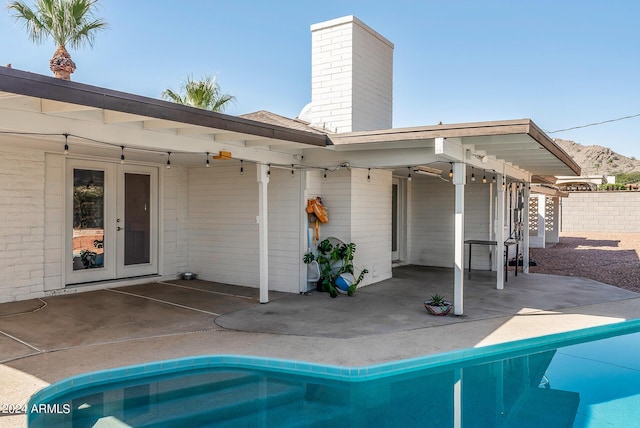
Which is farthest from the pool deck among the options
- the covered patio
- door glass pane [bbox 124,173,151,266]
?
door glass pane [bbox 124,173,151,266]

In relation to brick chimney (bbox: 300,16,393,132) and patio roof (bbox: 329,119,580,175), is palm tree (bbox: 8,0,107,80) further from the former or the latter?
patio roof (bbox: 329,119,580,175)

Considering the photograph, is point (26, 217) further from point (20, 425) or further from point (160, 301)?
point (20, 425)

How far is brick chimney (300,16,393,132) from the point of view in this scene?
8781 mm

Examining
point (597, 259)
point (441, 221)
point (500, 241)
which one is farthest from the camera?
point (597, 259)

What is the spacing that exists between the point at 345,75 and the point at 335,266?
387 cm

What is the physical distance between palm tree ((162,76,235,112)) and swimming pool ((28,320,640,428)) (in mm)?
13956

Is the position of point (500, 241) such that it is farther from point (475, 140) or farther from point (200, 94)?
point (200, 94)

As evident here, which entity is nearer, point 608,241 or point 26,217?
point 26,217

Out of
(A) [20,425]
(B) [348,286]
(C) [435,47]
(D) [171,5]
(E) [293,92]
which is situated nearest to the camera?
(A) [20,425]

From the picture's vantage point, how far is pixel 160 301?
7004mm

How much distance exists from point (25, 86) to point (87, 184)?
491 cm

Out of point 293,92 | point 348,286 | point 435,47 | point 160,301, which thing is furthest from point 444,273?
point 293,92

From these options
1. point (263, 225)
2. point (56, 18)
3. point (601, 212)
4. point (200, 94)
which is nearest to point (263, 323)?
point (263, 225)

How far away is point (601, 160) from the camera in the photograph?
62.7 m
